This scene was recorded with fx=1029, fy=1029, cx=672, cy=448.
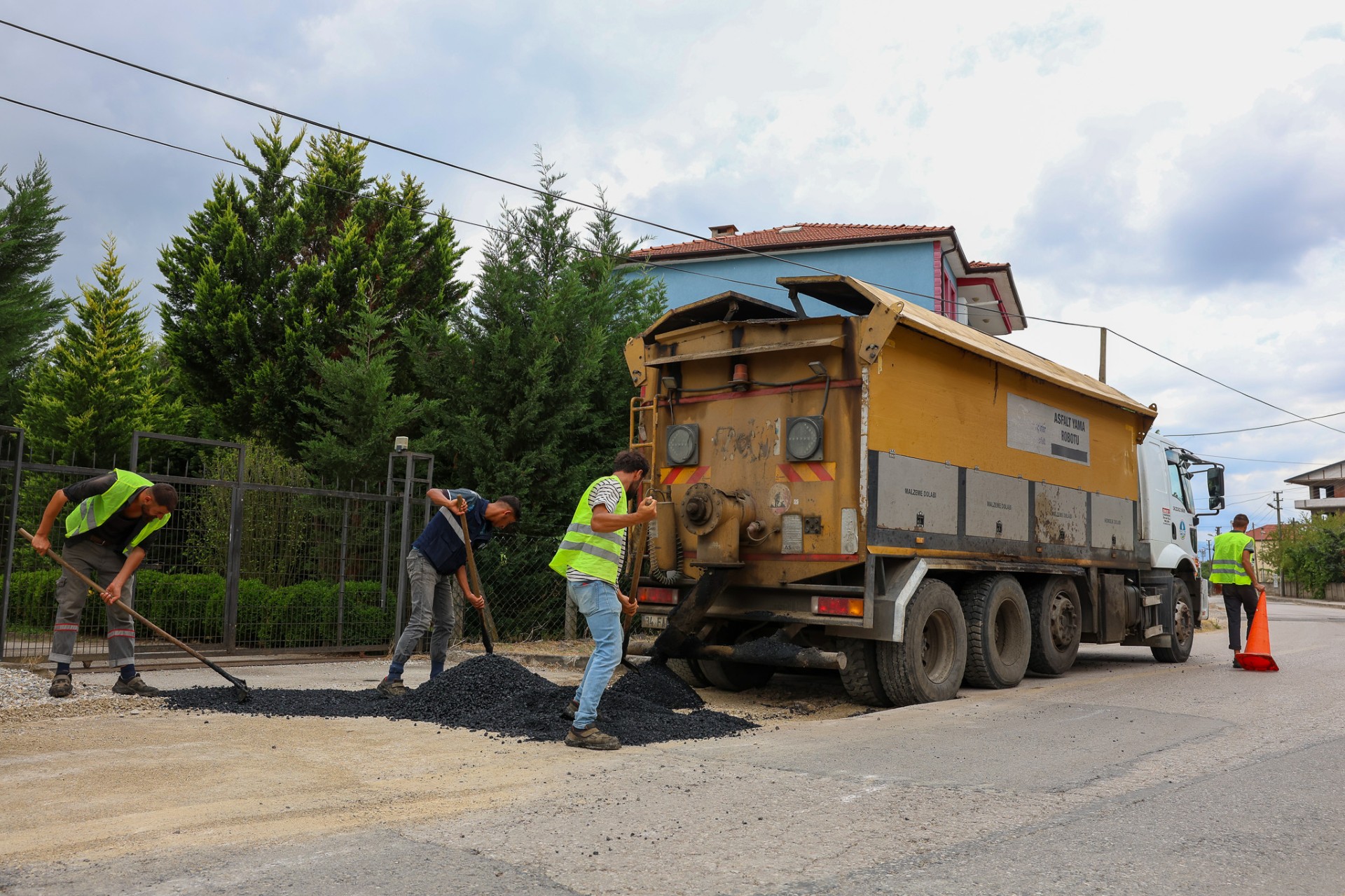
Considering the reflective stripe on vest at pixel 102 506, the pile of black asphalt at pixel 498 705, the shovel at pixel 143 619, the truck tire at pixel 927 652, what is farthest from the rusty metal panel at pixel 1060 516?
the reflective stripe on vest at pixel 102 506

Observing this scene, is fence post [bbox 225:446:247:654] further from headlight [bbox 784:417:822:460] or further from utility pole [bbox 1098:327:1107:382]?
utility pole [bbox 1098:327:1107:382]

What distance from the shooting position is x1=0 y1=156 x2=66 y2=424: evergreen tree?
613 inches

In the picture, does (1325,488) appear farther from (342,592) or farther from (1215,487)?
(342,592)

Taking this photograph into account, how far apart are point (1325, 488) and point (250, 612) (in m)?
73.2

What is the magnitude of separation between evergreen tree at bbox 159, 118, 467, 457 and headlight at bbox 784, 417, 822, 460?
6523mm

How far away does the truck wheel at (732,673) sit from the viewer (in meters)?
8.62

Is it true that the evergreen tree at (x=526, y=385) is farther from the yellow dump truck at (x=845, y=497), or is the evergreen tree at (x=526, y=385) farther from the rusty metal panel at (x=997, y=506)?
the rusty metal panel at (x=997, y=506)

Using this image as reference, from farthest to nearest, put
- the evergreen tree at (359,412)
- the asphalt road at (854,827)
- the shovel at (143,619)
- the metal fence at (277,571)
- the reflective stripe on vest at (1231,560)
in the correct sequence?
the reflective stripe on vest at (1231,560), the evergreen tree at (359,412), the metal fence at (277,571), the shovel at (143,619), the asphalt road at (854,827)

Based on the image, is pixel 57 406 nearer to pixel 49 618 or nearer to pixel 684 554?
pixel 49 618

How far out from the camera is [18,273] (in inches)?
629

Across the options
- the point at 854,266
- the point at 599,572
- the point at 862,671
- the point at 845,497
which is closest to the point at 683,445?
the point at 845,497

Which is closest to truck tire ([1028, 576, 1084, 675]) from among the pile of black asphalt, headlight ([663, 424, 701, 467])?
headlight ([663, 424, 701, 467])

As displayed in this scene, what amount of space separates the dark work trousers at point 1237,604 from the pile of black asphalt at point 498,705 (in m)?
7.67

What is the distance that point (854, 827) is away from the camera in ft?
13.3
